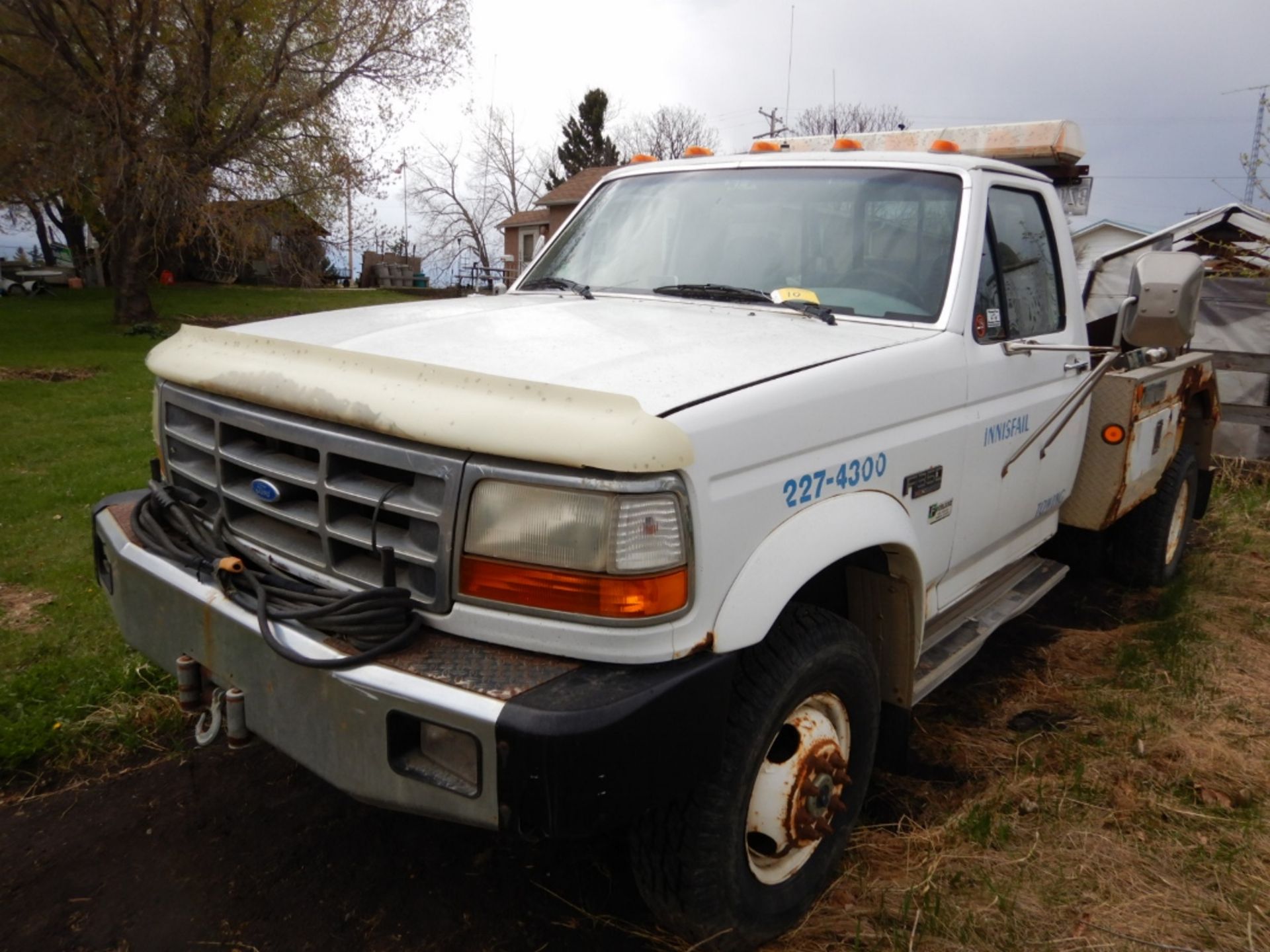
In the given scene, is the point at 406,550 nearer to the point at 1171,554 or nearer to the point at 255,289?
the point at 1171,554

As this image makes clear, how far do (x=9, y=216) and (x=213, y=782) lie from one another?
23.4m

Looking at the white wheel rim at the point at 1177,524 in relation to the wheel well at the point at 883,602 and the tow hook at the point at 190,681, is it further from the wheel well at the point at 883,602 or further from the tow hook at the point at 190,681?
the tow hook at the point at 190,681

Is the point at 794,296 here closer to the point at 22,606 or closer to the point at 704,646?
the point at 704,646

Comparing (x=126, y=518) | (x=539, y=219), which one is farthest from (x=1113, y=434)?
(x=539, y=219)

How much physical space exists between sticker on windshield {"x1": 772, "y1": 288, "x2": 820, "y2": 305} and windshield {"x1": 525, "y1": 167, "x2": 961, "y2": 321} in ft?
0.14

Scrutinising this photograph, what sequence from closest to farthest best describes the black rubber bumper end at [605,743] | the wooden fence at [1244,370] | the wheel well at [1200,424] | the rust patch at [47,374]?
the black rubber bumper end at [605,743], the wheel well at [1200,424], the wooden fence at [1244,370], the rust patch at [47,374]

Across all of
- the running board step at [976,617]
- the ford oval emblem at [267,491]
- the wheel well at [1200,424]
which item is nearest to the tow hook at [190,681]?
the ford oval emblem at [267,491]

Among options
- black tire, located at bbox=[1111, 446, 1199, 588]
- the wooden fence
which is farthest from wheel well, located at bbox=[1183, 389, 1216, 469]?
the wooden fence

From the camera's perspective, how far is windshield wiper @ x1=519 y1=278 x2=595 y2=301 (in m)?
3.56

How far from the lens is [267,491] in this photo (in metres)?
2.43

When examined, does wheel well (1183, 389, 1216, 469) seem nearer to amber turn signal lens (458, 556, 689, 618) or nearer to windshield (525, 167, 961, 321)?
windshield (525, 167, 961, 321)

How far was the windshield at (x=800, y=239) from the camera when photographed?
324cm

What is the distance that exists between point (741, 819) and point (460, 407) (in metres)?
1.17

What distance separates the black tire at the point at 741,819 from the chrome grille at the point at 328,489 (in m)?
0.73
